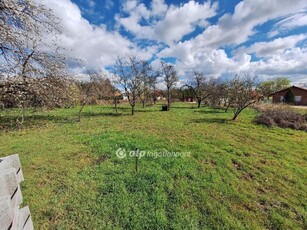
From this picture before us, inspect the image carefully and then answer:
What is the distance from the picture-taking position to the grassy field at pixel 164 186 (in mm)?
3152

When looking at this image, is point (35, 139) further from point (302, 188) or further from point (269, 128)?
point (269, 128)

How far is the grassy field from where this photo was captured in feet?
10.3

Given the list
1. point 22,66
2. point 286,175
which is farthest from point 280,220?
point 22,66

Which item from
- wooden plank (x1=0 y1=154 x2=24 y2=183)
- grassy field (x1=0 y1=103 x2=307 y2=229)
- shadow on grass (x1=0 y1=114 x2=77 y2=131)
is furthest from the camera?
shadow on grass (x1=0 y1=114 x2=77 y2=131)

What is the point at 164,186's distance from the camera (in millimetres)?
3982

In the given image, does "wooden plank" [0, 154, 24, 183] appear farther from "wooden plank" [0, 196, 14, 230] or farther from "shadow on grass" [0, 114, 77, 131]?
"shadow on grass" [0, 114, 77, 131]

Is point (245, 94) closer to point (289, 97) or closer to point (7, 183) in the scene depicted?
point (7, 183)

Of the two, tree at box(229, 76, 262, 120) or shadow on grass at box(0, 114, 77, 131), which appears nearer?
shadow on grass at box(0, 114, 77, 131)

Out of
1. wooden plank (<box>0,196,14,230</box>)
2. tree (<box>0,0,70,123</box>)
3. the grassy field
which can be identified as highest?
tree (<box>0,0,70,123</box>)

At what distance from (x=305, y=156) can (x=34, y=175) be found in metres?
8.48

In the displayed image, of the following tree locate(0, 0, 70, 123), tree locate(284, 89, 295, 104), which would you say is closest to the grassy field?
tree locate(0, 0, 70, 123)

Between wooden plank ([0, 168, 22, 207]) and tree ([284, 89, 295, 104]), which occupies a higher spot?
wooden plank ([0, 168, 22, 207])

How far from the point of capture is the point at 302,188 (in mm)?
4152

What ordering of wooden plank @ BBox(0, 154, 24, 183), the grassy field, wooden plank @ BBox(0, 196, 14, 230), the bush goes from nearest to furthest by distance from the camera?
1. wooden plank @ BBox(0, 196, 14, 230)
2. wooden plank @ BBox(0, 154, 24, 183)
3. the grassy field
4. the bush
